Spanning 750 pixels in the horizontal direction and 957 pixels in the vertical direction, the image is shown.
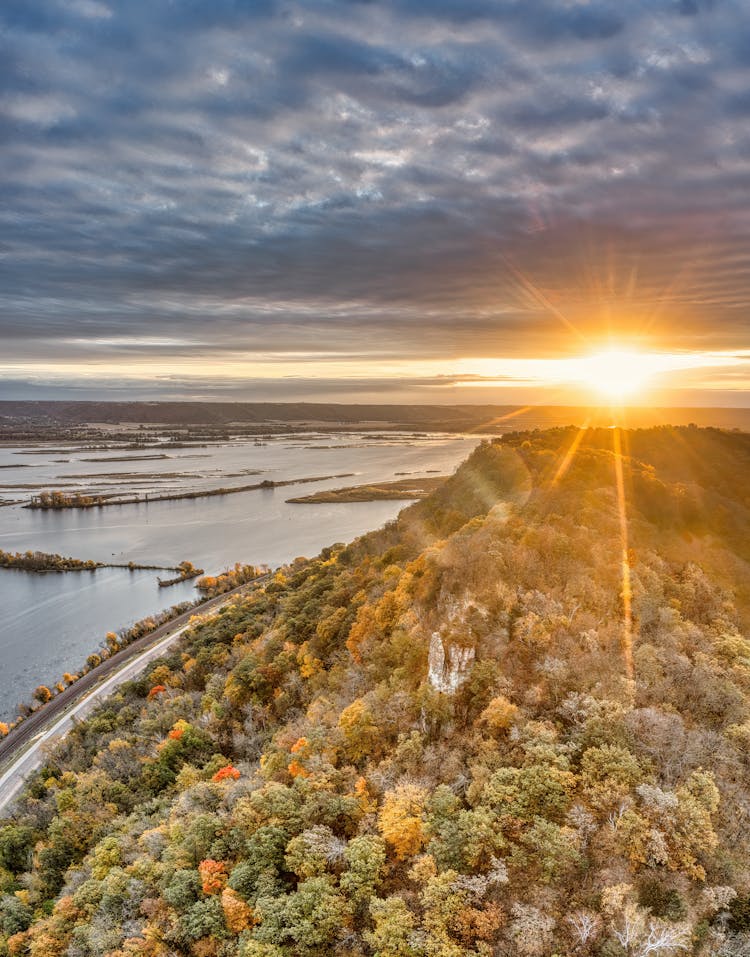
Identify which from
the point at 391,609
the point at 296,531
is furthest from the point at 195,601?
the point at 391,609

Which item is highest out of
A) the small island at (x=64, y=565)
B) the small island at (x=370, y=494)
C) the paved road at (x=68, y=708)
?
the small island at (x=370, y=494)

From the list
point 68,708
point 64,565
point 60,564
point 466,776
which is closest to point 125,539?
point 64,565

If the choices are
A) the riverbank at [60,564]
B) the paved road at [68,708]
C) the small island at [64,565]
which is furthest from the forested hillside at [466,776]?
the riverbank at [60,564]

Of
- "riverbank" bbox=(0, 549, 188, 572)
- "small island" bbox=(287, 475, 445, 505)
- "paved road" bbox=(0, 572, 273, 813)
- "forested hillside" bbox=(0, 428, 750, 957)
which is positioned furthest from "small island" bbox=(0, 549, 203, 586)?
"forested hillside" bbox=(0, 428, 750, 957)

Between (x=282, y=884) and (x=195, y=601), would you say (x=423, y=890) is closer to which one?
(x=282, y=884)

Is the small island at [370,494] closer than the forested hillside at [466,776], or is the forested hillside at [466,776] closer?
the forested hillside at [466,776]

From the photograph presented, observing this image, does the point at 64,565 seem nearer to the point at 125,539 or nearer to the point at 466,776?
the point at 125,539

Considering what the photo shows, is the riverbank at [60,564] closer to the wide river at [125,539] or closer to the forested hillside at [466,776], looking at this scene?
the wide river at [125,539]
